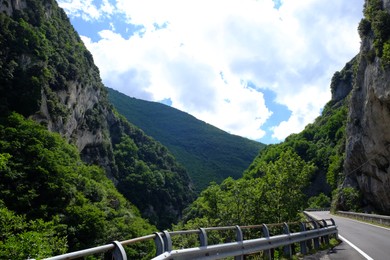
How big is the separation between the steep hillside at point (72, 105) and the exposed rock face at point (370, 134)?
170 ft

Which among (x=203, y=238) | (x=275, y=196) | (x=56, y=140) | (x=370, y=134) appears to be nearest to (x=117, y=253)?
(x=203, y=238)

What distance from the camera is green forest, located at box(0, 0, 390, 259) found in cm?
3105

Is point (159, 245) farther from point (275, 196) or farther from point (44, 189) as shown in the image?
point (44, 189)

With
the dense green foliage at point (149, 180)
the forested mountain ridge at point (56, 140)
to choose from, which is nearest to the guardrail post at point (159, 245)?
the forested mountain ridge at point (56, 140)

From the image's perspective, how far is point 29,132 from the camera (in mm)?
55656

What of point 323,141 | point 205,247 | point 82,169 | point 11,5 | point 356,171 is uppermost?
point 11,5

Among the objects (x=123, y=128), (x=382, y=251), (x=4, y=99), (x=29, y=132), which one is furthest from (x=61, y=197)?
(x=123, y=128)

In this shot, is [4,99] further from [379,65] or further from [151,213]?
[151,213]

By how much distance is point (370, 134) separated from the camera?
40406 mm

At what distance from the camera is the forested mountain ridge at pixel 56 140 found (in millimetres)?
47844

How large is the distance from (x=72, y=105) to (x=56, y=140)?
81.8ft

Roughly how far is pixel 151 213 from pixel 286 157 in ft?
327

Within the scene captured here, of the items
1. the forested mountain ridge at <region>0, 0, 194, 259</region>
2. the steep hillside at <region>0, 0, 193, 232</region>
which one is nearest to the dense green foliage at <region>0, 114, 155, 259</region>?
the forested mountain ridge at <region>0, 0, 194, 259</region>

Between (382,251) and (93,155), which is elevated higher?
(93,155)
